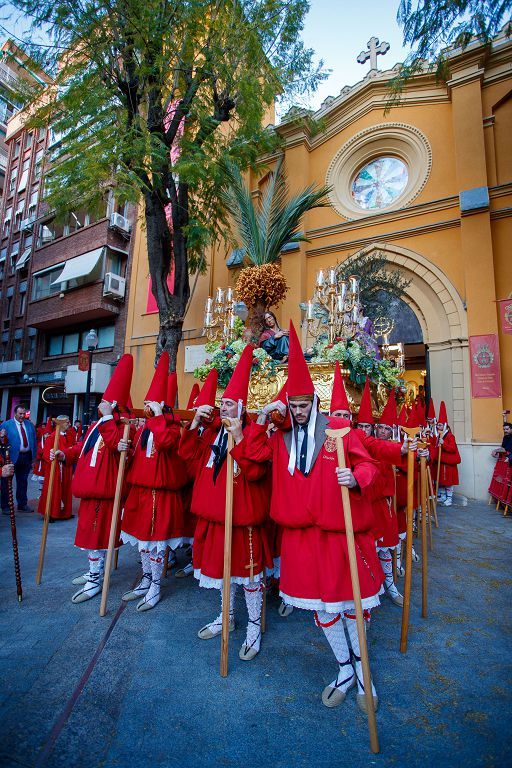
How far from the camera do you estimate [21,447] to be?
8383mm

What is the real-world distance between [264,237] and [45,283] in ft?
62.7

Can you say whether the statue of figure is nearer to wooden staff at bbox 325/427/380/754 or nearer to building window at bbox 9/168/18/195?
wooden staff at bbox 325/427/380/754

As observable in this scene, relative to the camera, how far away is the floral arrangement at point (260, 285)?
18.4 feet

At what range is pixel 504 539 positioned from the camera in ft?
20.7

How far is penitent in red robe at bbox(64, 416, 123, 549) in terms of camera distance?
4.10 m

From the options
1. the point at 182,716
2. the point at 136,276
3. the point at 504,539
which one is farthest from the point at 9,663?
the point at 136,276

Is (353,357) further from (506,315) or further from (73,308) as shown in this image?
(73,308)

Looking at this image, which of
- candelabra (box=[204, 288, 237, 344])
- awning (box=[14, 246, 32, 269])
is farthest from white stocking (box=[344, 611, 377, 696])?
awning (box=[14, 246, 32, 269])

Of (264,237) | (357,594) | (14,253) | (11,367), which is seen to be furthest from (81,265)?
(357,594)

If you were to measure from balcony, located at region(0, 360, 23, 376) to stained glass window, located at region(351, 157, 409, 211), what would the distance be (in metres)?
19.7

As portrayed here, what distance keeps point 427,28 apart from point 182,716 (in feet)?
29.8

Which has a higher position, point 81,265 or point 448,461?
point 81,265

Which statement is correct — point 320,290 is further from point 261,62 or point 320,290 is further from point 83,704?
point 261,62

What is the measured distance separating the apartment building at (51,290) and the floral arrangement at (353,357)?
12.5 meters
